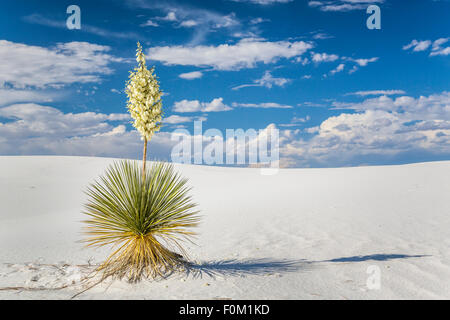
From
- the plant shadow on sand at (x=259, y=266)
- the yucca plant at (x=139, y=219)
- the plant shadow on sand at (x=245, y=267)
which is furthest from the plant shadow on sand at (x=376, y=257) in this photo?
the yucca plant at (x=139, y=219)

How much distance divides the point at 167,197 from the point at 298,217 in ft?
23.6

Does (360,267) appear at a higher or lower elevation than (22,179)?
lower

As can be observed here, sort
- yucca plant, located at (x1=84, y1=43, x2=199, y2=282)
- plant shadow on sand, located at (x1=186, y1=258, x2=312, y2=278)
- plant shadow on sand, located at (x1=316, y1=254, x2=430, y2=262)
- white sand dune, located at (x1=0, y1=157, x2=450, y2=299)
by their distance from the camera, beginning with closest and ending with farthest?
white sand dune, located at (x1=0, y1=157, x2=450, y2=299) < yucca plant, located at (x1=84, y1=43, x2=199, y2=282) < plant shadow on sand, located at (x1=186, y1=258, x2=312, y2=278) < plant shadow on sand, located at (x1=316, y1=254, x2=430, y2=262)

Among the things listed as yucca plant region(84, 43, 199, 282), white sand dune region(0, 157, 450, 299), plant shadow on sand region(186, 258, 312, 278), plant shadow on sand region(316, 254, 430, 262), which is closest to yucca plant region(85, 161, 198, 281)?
yucca plant region(84, 43, 199, 282)

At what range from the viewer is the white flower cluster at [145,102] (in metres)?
5.32

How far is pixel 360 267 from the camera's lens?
6.33 meters

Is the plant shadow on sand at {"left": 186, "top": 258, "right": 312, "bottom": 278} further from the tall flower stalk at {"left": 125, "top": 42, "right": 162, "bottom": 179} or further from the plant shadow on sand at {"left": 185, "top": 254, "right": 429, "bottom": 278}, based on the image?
the tall flower stalk at {"left": 125, "top": 42, "right": 162, "bottom": 179}

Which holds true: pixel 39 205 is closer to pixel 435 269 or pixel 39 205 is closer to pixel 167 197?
pixel 167 197

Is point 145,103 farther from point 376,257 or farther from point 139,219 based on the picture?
point 376,257

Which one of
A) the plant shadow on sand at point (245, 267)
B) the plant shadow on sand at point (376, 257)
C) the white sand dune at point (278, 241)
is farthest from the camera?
the plant shadow on sand at point (376, 257)

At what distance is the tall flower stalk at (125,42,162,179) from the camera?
5316mm

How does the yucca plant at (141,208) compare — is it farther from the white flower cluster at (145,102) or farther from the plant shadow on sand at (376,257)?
the plant shadow on sand at (376,257)

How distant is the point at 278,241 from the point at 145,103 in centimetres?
512
